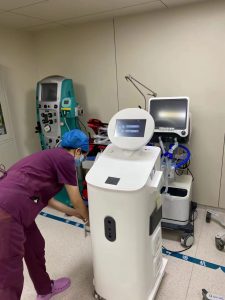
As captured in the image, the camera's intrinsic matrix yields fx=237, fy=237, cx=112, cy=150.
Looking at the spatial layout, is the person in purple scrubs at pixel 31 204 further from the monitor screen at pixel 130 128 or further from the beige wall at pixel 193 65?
the beige wall at pixel 193 65

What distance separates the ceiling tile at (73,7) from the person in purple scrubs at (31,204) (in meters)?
1.31

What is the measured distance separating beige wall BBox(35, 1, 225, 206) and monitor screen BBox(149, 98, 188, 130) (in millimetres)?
445

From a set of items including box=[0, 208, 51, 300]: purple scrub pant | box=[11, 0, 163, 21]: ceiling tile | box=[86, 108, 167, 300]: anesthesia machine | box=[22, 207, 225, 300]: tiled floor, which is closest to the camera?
box=[0, 208, 51, 300]: purple scrub pant

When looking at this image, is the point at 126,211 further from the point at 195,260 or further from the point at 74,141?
the point at 195,260

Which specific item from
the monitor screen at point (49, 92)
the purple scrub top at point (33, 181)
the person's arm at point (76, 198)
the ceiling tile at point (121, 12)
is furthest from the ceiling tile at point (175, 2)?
the person's arm at point (76, 198)

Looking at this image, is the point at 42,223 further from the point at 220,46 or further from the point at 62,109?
the point at 220,46

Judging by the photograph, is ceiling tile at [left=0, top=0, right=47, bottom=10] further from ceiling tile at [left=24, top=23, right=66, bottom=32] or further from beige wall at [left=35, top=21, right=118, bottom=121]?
beige wall at [left=35, top=21, right=118, bottom=121]

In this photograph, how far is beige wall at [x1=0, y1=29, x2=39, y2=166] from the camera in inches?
127

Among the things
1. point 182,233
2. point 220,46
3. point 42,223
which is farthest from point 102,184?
point 220,46

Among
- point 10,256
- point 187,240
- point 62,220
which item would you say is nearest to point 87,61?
point 62,220

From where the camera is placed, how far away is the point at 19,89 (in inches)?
135

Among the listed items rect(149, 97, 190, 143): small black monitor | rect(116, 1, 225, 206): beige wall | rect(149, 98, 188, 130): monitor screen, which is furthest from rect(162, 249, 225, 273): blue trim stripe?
rect(149, 98, 188, 130): monitor screen

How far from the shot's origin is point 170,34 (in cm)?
260

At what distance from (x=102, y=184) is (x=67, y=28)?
8.50 feet
